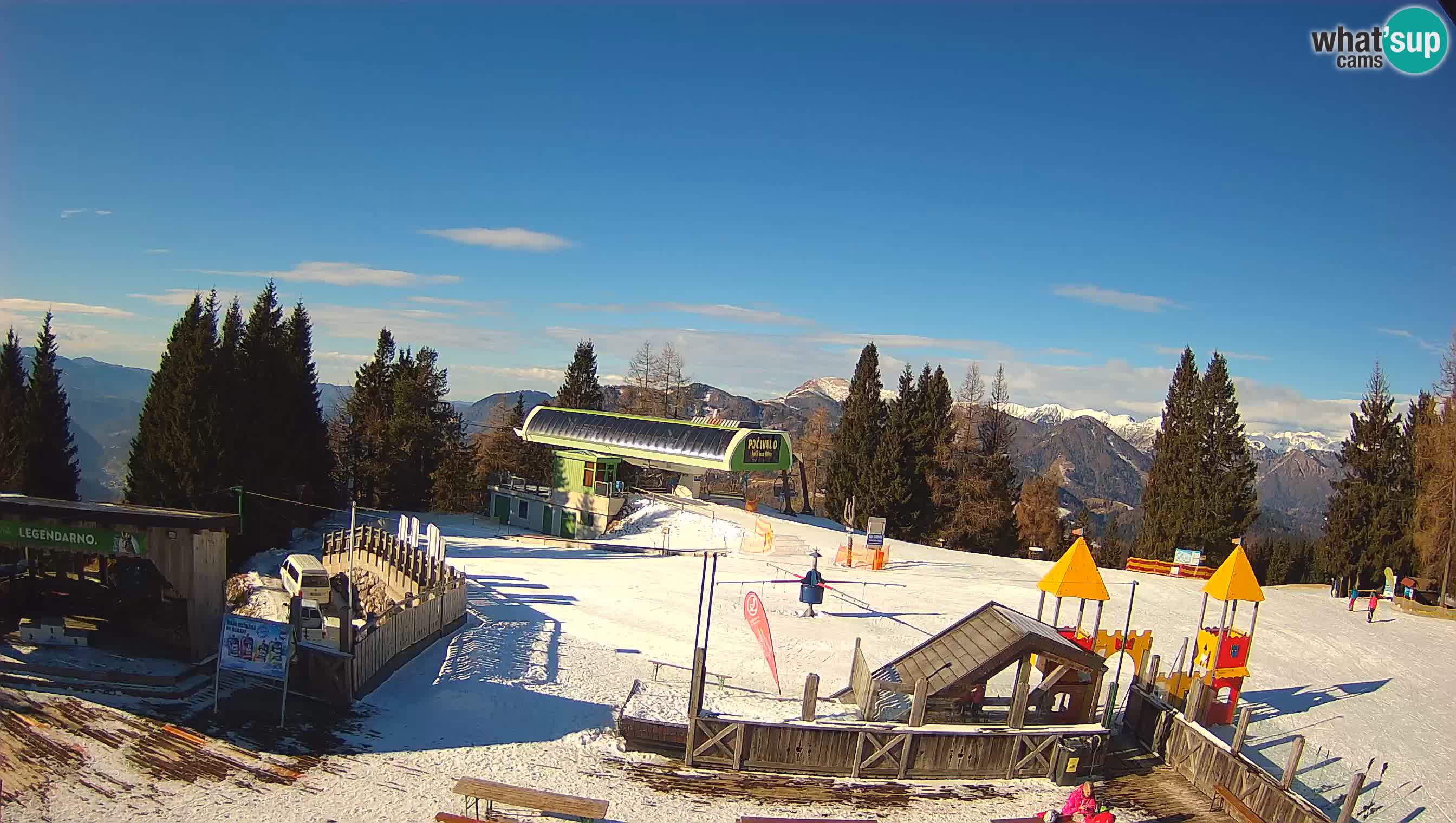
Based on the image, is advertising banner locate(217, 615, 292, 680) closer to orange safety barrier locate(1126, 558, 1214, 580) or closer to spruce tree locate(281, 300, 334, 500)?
spruce tree locate(281, 300, 334, 500)

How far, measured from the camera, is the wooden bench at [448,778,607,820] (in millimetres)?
10438

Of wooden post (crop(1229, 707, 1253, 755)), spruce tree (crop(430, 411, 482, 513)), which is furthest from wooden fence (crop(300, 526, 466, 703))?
spruce tree (crop(430, 411, 482, 513))

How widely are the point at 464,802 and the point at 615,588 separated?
13.6 metres

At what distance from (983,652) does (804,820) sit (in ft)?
14.3

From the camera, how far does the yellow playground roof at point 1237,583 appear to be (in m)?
16.5

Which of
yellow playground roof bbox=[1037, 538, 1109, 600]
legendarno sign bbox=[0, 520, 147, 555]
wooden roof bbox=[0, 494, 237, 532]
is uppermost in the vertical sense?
yellow playground roof bbox=[1037, 538, 1109, 600]

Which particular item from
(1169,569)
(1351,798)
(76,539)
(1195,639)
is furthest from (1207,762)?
(1169,569)

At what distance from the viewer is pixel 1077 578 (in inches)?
648

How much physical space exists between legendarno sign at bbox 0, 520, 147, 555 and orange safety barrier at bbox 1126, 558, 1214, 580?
34204 mm

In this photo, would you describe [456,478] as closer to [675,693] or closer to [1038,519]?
[675,693]

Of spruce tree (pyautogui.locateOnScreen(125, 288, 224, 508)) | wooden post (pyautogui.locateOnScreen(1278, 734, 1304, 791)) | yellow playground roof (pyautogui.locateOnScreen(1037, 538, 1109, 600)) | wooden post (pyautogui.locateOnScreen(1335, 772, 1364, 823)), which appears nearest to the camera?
wooden post (pyautogui.locateOnScreen(1335, 772, 1364, 823))

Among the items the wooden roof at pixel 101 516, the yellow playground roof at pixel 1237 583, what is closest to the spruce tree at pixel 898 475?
the yellow playground roof at pixel 1237 583

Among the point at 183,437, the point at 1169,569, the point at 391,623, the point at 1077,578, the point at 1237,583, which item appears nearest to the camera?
the point at 391,623

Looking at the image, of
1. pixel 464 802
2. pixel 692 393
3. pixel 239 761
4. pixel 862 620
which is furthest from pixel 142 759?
pixel 692 393
